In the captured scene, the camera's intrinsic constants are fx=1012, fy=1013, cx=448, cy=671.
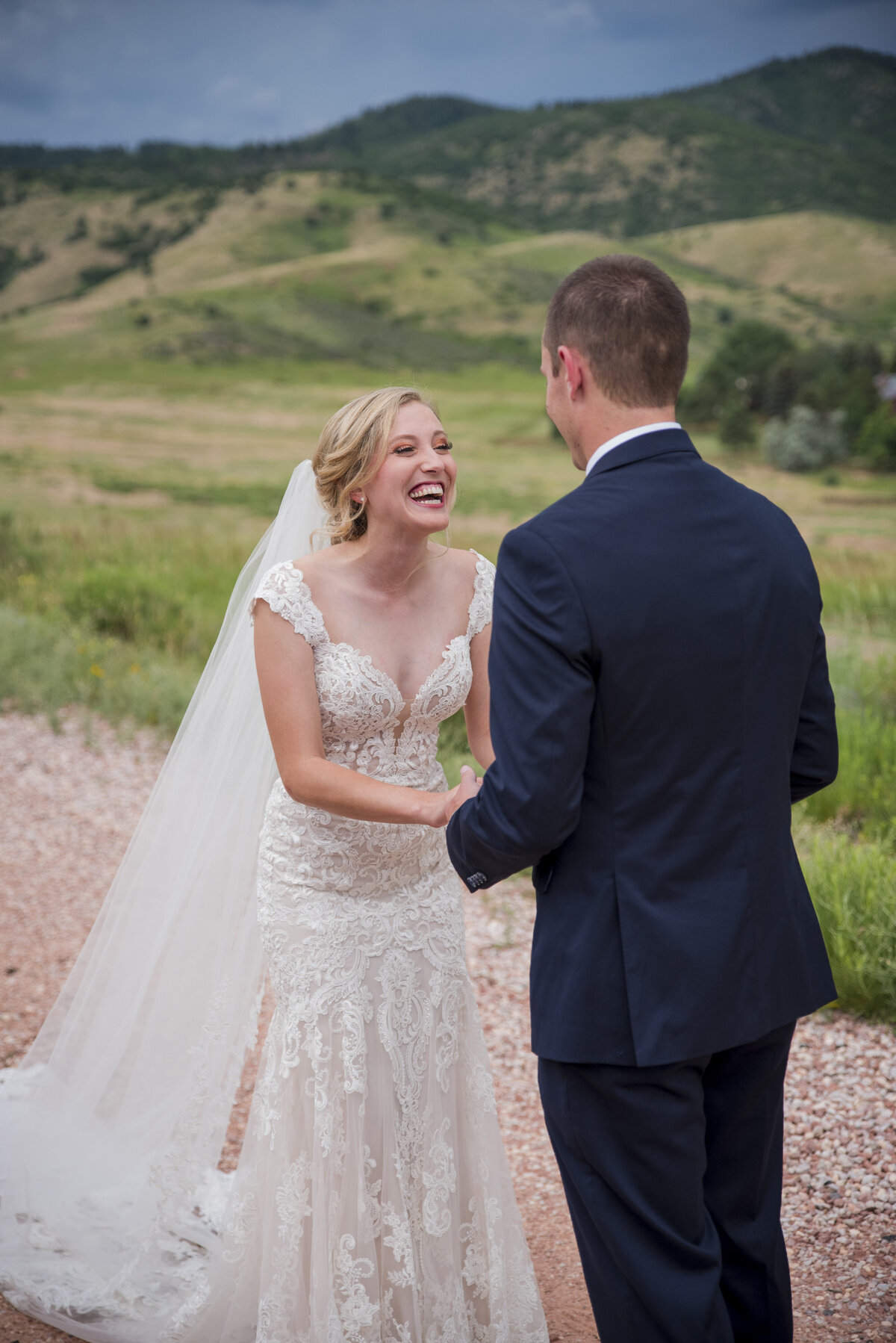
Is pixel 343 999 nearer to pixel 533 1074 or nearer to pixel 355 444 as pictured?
pixel 355 444

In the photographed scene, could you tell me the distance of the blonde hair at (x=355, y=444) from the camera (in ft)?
7.64

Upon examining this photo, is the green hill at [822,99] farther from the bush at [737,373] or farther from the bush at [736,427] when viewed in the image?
the bush at [736,427]

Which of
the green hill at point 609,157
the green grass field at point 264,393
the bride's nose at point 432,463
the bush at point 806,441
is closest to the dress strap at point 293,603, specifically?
the bride's nose at point 432,463

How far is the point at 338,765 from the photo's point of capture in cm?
227

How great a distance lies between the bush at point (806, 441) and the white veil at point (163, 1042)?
11.3 metres

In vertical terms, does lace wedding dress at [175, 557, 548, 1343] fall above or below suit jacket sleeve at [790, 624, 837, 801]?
below

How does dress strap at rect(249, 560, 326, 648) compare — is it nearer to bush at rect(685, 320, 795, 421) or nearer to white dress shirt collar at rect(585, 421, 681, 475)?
white dress shirt collar at rect(585, 421, 681, 475)

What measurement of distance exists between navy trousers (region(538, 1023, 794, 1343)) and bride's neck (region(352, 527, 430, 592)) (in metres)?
1.19

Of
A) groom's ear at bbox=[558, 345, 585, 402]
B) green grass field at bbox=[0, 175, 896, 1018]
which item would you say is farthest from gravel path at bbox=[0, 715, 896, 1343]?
groom's ear at bbox=[558, 345, 585, 402]

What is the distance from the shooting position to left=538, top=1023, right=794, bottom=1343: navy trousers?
1638 mm

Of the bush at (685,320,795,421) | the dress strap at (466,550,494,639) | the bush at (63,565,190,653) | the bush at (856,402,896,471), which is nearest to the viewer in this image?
the dress strap at (466,550,494,639)

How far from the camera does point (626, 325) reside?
1.57m

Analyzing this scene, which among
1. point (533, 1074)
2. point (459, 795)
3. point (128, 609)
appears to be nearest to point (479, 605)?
point (459, 795)

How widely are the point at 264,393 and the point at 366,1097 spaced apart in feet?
52.3
